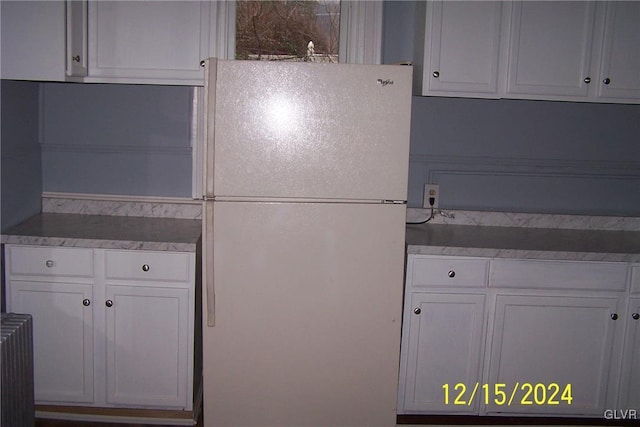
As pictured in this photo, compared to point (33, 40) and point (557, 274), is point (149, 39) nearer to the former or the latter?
point (33, 40)

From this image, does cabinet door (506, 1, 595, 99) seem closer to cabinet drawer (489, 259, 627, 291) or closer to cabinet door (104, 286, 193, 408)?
cabinet drawer (489, 259, 627, 291)

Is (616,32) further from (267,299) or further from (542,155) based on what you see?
(267,299)

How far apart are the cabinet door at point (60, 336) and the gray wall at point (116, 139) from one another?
620 mm

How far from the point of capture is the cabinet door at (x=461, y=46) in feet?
8.73

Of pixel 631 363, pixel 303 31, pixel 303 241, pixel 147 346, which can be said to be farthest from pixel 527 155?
pixel 147 346

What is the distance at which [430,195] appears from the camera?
10.0 feet

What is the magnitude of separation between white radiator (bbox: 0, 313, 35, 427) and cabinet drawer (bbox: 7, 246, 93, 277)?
0.32 metres

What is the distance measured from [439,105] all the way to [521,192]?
22.0 inches

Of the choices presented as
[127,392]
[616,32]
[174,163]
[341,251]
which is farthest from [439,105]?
[127,392]

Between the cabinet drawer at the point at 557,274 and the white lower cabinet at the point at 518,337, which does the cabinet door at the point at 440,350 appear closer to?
the white lower cabinet at the point at 518,337

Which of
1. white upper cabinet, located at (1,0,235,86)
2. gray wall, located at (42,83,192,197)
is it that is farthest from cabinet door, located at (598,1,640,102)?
gray wall, located at (42,83,192,197)

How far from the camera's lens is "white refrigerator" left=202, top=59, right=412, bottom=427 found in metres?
2.32

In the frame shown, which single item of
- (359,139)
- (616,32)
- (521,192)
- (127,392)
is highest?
(616,32)

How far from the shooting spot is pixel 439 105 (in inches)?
119
